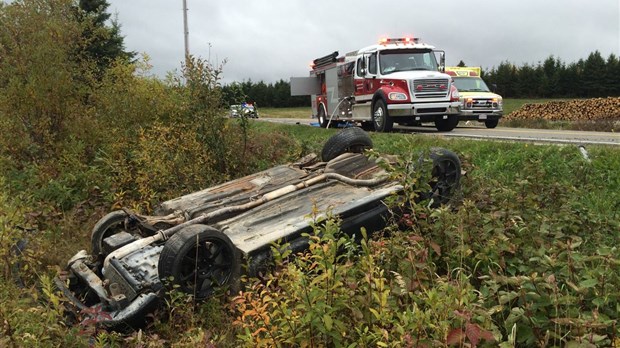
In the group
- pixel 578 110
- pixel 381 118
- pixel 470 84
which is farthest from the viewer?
pixel 578 110

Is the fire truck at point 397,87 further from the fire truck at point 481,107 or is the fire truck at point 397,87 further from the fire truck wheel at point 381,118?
the fire truck at point 481,107

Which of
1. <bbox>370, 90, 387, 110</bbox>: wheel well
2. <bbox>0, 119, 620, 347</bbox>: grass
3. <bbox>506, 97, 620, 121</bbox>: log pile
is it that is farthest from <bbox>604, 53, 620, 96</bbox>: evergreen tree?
<bbox>0, 119, 620, 347</bbox>: grass

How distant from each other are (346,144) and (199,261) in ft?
9.21

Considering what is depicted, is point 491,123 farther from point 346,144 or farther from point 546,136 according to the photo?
point 346,144

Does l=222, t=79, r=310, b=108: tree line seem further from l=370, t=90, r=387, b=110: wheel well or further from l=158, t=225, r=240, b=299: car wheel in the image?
l=158, t=225, r=240, b=299: car wheel

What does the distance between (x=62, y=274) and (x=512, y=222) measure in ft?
12.2

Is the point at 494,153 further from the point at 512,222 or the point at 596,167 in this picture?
the point at 512,222

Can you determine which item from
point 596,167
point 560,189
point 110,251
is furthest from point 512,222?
point 110,251

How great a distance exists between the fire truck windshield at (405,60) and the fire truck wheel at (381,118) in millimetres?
969

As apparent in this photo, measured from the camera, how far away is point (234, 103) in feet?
25.7

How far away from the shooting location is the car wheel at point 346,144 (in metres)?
6.23

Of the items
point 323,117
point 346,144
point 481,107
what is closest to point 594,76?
point 481,107

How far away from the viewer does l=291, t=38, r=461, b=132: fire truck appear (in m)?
13.0

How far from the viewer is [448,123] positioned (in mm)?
13930
